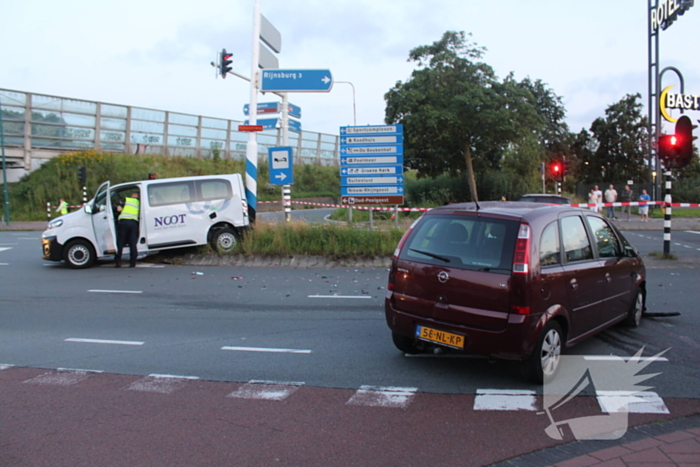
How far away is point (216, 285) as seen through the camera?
10766 mm

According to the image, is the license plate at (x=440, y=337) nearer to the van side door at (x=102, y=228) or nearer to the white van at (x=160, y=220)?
the white van at (x=160, y=220)

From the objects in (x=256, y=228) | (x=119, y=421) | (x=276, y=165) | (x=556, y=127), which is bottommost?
(x=119, y=421)

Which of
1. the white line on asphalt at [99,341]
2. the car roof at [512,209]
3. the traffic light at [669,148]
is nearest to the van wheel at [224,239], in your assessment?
the white line on asphalt at [99,341]

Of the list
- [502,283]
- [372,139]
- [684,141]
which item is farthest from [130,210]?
[684,141]

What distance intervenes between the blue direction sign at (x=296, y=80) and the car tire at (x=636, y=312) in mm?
10550

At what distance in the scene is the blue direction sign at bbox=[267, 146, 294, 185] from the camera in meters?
15.4

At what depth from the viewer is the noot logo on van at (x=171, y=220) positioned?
13500mm

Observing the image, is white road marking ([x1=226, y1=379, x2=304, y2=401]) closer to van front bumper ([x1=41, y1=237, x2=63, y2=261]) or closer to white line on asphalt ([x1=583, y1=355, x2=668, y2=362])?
white line on asphalt ([x1=583, y1=355, x2=668, y2=362])

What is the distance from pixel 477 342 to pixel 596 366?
4.88 feet

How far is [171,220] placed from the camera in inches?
534

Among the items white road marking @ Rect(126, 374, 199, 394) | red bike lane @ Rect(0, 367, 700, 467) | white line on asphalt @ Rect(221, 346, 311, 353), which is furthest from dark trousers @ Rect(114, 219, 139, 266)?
white road marking @ Rect(126, 374, 199, 394)

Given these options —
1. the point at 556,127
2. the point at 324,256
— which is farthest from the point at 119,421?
the point at 556,127

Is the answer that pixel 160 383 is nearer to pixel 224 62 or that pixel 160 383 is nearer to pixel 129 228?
pixel 129 228

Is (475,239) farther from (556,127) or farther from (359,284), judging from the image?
(556,127)
